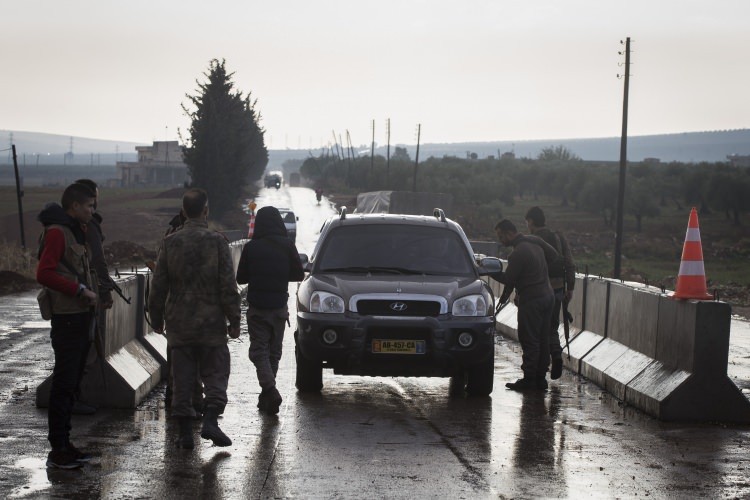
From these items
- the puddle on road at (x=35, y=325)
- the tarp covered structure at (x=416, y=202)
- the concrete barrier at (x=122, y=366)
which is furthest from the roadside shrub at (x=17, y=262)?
the tarp covered structure at (x=416, y=202)

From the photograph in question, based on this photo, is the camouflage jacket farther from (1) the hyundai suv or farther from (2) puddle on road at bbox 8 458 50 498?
(1) the hyundai suv

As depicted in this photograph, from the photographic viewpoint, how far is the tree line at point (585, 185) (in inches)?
4190

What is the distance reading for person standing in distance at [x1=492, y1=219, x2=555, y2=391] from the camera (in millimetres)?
12797

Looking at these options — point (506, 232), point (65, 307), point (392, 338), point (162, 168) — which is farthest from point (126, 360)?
point (162, 168)

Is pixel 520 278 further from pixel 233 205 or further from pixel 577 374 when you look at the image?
pixel 233 205

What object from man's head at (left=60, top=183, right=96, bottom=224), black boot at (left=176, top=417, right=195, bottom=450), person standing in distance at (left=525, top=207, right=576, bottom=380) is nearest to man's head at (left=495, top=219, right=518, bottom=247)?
person standing in distance at (left=525, top=207, right=576, bottom=380)

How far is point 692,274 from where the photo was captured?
36.9 ft

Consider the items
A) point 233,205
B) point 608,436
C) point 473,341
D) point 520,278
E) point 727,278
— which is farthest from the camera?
point 233,205

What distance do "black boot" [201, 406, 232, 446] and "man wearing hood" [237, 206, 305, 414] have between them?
5.73 feet

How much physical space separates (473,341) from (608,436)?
2007 mm

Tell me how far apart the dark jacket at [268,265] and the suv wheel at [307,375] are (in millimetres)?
1158

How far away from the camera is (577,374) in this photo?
14234 millimetres

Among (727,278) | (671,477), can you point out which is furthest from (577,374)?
(727,278)

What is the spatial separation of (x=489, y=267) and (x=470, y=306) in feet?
3.09
